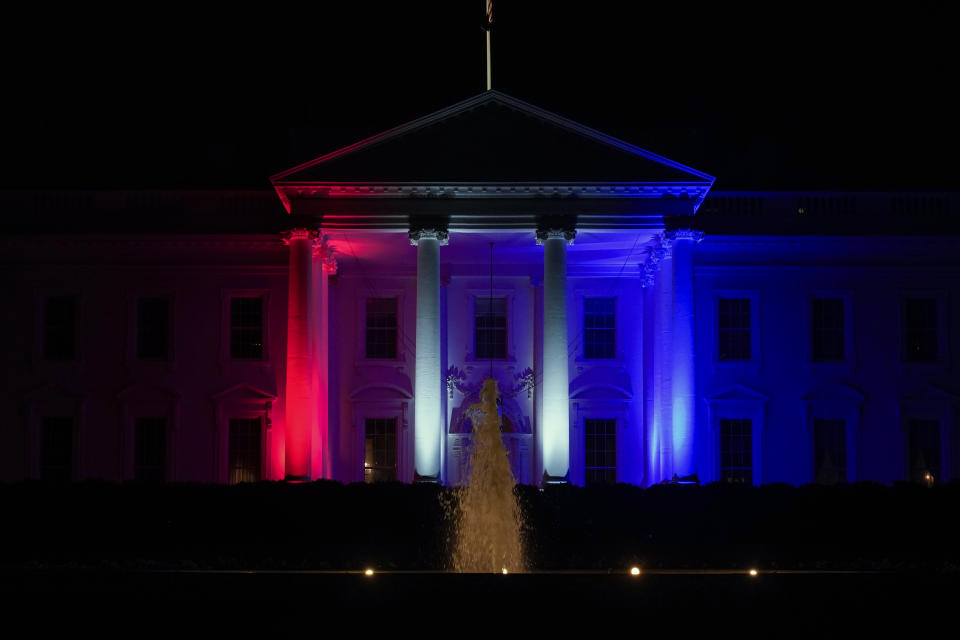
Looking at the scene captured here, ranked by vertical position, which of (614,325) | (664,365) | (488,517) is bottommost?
(488,517)

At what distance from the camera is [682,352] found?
26.3 m

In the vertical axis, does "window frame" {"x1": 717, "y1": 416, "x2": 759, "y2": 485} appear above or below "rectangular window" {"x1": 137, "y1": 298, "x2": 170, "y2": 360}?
below

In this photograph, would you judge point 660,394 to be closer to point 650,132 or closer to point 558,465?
point 558,465

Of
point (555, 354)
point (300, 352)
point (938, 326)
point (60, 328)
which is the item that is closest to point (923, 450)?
point (938, 326)

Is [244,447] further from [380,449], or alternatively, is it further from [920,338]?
[920,338]

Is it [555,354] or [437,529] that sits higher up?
[555,354]

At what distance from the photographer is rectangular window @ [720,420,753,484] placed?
1199 inches

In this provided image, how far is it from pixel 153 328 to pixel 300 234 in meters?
7.55

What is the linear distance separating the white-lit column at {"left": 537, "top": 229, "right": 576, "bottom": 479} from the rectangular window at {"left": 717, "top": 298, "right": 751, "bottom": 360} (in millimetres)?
6826

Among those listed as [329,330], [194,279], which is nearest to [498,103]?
[329,330]

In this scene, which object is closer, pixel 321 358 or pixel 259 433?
pixel 321 358

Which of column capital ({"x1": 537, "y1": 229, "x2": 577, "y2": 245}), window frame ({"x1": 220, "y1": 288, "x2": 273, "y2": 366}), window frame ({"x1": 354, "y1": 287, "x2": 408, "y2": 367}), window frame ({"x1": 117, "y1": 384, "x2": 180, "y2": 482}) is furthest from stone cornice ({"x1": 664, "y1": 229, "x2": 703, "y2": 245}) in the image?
window frame ({"x1": 117, "y1": 384, "x2": 180, "y2": 482})

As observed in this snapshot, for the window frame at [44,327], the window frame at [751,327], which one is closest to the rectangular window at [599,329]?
the window frame at [751,327]

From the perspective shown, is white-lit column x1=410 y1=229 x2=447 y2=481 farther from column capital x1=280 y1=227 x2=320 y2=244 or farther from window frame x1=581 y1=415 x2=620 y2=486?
window frame x1=581 y1=415 x2=620 y2=486
